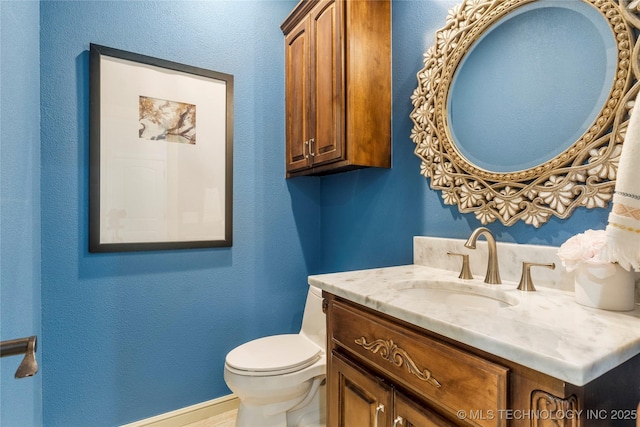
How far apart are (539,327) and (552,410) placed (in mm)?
162

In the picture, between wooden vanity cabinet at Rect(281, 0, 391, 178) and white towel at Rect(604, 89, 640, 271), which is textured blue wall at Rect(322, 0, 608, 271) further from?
white towel at Rect(604, 89, 640, 271)

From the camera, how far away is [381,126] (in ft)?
4.95

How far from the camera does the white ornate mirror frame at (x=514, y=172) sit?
0.83 meters

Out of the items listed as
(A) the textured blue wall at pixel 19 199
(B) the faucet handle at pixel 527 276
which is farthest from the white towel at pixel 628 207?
(A) the textured blue wall at pixel 19 199

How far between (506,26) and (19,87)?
172cm

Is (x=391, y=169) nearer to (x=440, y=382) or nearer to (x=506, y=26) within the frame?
(x=506, y=26)

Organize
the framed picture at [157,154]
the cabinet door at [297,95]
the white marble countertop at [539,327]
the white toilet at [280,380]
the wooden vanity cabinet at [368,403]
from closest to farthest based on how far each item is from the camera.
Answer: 1. the white marble countertop at [539,327]
2. the wooden vanity cabinet at [368,403]
3. the white toilet at [280,380]
4. the framed picture at [157,154]
5. the cabinet door at [297,95]

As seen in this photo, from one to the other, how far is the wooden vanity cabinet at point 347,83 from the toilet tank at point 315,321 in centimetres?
74

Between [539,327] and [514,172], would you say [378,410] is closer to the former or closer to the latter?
[539,327]

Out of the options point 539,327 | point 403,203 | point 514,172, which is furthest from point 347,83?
point 539,327

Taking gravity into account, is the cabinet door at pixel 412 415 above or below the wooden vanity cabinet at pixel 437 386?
below

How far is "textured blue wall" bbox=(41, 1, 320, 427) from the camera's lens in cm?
146

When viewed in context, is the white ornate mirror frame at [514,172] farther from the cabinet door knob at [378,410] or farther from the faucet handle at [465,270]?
the cabinet door knob at [378,410]

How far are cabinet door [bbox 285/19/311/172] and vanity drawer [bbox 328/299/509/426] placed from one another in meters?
1.05
